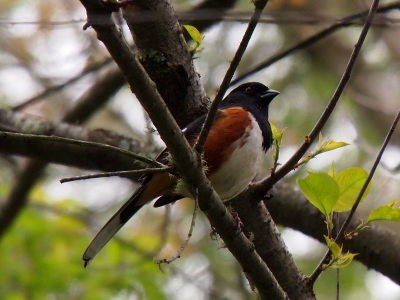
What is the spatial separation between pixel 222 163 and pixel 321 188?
0.74m

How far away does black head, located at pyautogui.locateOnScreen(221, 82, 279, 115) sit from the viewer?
3.66m

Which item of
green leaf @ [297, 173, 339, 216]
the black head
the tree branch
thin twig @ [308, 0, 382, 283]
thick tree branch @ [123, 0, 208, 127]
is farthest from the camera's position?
the black head

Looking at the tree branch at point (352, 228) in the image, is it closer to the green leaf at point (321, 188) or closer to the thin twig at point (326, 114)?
the thin twig at point (326, 114)

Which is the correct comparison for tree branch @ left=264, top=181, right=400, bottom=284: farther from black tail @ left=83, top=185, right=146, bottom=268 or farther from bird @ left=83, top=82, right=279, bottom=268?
black tail @ left=83, top=185, right=146, bottom=268

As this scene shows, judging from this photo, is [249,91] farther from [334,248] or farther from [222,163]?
[334,248]

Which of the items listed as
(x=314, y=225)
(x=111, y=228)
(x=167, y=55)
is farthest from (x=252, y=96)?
(x=111, y=228)

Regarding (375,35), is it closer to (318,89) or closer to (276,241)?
(318,89)

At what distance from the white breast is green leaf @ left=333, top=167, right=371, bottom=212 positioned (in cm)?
58

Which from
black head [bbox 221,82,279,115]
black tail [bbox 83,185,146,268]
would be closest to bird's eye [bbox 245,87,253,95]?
black head [bbox 221,82,279,115]

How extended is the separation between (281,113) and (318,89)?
2.33 ft

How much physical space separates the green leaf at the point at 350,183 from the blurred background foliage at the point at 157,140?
4.68 feet

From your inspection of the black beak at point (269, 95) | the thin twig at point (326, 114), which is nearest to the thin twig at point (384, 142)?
the thin twig at point (326, 114)

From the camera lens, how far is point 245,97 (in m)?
3.72

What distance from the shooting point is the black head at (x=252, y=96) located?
12.0 ft
